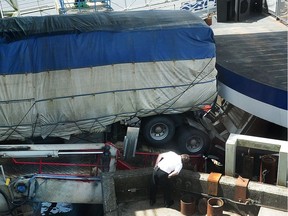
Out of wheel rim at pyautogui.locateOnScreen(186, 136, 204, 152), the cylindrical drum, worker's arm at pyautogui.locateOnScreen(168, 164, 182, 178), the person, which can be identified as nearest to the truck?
wheel rim at pyautogui.locateOnScreen(186, 136, 204, 152)

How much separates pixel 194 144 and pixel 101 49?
3.92 m

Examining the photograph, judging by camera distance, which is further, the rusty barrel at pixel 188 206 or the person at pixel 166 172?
the person at pixel 166 172

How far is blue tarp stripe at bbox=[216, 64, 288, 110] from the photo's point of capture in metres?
10.1

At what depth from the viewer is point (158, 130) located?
1137cm

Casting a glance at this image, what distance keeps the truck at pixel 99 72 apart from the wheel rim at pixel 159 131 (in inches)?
1.5

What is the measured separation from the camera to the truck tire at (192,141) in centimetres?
1138

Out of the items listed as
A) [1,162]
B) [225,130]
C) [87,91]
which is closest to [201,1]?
[225,130]

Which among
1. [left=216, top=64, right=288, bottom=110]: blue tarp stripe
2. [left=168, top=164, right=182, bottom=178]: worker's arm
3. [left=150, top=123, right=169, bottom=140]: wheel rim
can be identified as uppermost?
[left=216, top=64, right=288, bottom=110]: blue tarp stripe

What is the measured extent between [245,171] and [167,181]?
2.50 metres

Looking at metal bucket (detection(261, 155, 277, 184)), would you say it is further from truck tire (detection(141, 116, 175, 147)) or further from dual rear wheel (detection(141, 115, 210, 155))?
truck tire (detection(141, 116, 175, 147))

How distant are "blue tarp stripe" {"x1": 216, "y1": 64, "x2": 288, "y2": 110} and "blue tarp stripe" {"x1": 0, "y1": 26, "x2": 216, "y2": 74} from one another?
3.97 feet

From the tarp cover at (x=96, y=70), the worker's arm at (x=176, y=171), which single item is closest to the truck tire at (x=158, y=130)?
the tarp cover at (x=96, y=70)

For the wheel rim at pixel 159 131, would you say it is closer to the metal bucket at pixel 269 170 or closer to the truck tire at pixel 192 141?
the truck tire at pixel 192 141

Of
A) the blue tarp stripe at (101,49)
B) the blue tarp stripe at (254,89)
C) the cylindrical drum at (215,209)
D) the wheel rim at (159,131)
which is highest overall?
the blue tarp stripe at (101,49)
